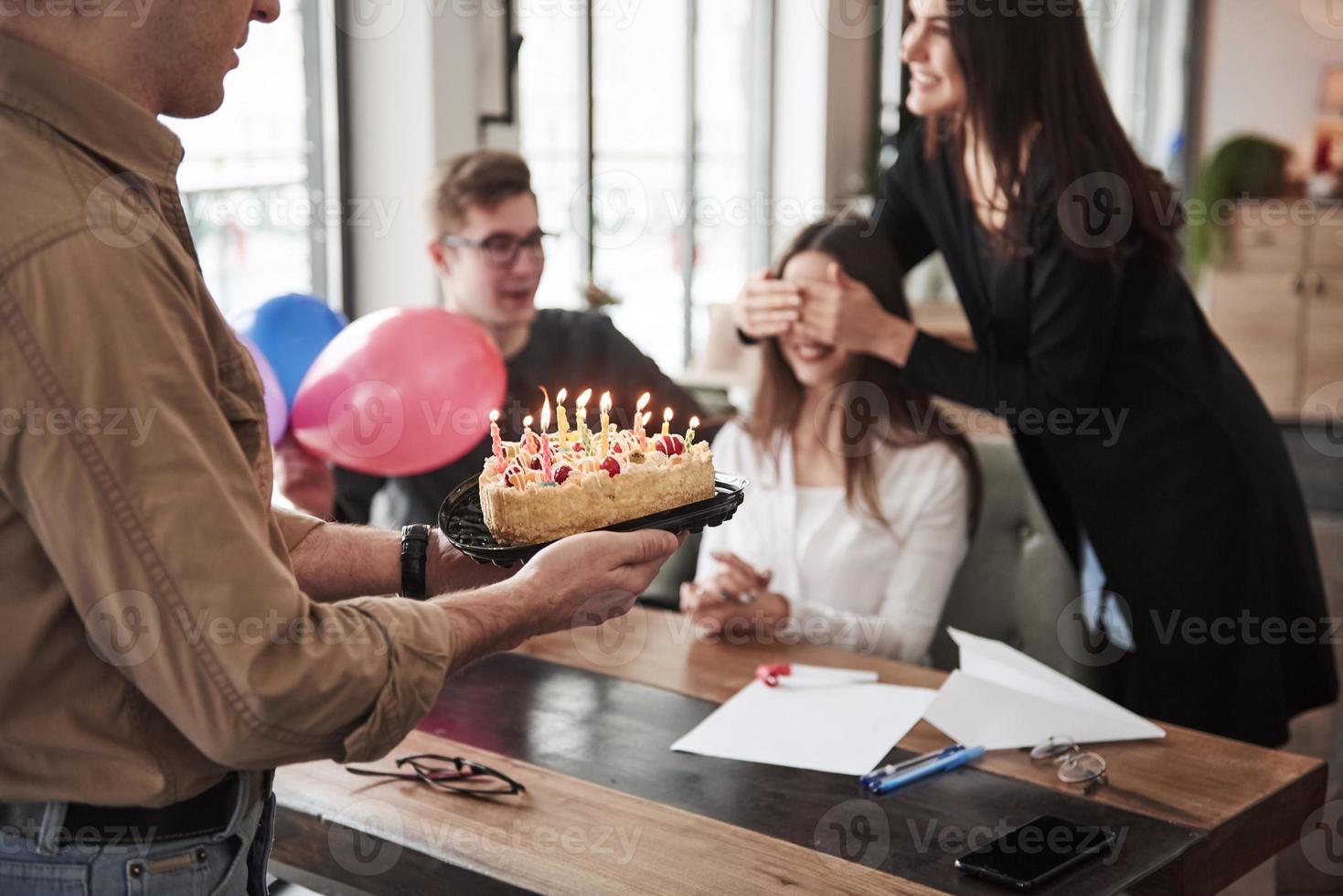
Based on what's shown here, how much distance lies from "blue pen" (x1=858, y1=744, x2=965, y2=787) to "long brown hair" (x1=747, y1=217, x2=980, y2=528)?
2.48 ft

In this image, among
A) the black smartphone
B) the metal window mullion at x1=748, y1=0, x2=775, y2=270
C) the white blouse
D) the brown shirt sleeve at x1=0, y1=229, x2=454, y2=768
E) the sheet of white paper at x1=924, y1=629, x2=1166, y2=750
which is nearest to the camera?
the brown shirt sleeve at x1=0, y1=229, x2=454, y2=768

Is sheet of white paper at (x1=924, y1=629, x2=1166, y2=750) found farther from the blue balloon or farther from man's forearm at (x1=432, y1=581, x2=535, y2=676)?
the blue balloon

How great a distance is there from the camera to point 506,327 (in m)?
2.59

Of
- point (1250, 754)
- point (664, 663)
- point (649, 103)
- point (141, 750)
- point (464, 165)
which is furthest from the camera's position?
point (649, 103)

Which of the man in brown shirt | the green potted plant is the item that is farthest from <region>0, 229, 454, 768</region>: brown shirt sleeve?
the green potted plant

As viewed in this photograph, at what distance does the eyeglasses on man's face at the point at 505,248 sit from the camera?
2.49 m

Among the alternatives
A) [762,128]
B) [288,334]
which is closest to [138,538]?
[288,334]

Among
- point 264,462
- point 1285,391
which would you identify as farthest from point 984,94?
point 1285,391

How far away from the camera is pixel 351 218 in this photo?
321cm

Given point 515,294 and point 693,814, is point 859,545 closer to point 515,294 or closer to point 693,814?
point 515,294

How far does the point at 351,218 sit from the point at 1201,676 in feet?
7.00

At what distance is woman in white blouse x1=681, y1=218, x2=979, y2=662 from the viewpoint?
2.11m

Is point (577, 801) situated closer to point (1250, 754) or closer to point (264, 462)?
point (264, 462)

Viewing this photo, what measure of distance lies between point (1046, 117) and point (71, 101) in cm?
148
